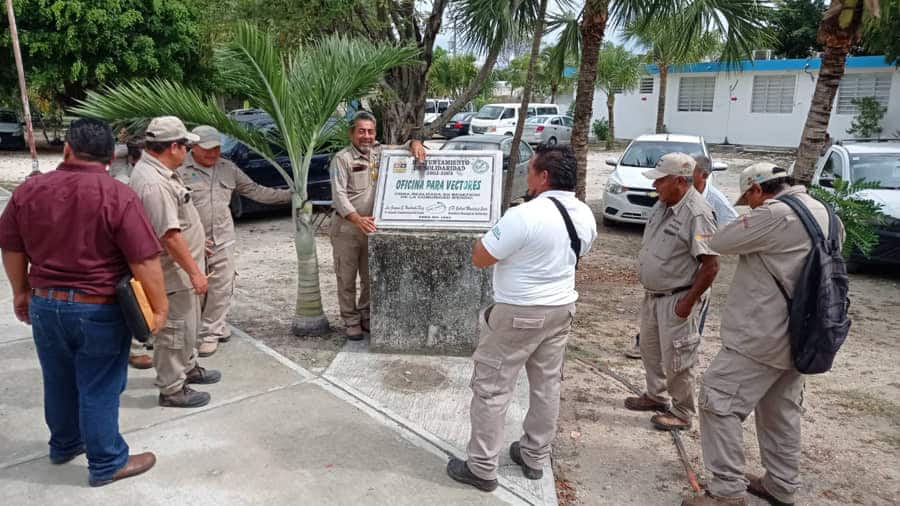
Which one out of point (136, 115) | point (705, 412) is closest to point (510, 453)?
point (705, 412)

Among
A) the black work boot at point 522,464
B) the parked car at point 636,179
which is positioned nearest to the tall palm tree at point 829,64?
the parked car at point 636,179

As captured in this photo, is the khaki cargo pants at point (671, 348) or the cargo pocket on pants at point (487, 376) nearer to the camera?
the cargo pocket on pants at point (487, 376)

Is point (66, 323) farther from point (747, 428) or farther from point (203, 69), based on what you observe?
point (203, 69)

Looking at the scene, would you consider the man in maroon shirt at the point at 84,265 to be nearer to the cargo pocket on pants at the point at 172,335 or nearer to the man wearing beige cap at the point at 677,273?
the cargo pocket on pants at the point at 172,335

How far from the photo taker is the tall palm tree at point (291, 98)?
473 centimetres

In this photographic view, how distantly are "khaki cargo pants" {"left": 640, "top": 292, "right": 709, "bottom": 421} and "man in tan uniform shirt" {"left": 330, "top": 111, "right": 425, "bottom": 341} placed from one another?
6.69 ft

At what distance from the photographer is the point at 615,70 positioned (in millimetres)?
26234

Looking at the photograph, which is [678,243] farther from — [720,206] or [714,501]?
[714,501]

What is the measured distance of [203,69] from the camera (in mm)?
21766

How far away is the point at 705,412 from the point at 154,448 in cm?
282

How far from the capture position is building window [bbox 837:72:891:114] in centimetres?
2211

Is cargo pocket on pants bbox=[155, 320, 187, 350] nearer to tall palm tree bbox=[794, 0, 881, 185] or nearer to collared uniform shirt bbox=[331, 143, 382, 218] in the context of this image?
collared uniform shirt bbox=[331, 143, 382, 218]

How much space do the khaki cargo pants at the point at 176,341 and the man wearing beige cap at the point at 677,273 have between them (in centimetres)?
270

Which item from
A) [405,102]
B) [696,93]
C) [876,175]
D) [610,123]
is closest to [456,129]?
[610,123]
